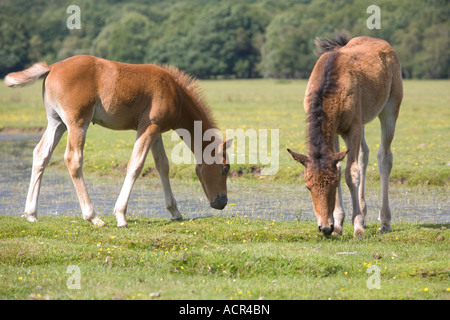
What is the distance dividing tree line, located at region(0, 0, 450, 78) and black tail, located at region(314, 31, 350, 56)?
66.7 m

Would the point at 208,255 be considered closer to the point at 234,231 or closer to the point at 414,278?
the point at 234,231

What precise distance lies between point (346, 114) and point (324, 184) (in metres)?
1.36

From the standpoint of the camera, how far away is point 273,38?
10312 cm

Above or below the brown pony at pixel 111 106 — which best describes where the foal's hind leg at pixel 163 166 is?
below

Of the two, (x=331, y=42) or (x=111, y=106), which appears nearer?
(x=111, y=106)

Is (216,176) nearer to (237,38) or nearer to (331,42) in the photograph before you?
(331,42)

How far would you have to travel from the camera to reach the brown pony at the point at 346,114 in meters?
8.41

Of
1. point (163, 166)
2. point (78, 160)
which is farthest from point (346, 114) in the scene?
point (78, 160)

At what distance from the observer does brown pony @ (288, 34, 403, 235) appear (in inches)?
331

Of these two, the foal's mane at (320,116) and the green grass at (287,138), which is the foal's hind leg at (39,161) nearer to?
the foal's mane at (320,116)

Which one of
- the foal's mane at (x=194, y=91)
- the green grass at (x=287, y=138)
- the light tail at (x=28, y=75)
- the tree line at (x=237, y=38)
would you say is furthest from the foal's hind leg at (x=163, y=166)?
the tree line at (x=237, y=38)

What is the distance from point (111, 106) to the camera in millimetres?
9805
